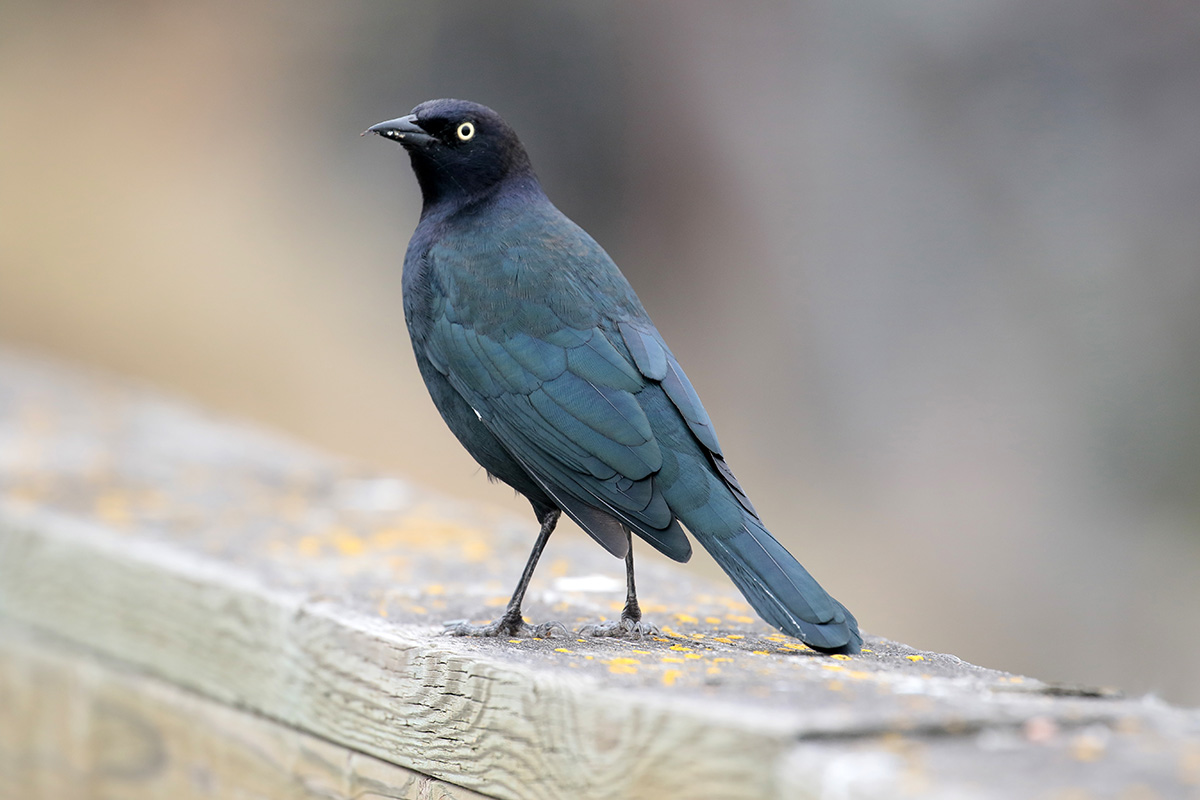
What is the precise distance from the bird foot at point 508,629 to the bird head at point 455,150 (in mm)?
1006

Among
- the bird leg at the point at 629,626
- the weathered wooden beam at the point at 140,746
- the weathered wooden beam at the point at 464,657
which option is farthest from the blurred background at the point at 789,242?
the weathered wooden beam at the point at 140,746

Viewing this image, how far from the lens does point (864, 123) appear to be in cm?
709

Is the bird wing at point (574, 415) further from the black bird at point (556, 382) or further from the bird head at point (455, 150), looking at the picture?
the bird head at point (455, 150)

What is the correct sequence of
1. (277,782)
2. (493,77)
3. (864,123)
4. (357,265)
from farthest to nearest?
1. (357,265)
2. (493,77)
3. (864,123)
4. (277,782)

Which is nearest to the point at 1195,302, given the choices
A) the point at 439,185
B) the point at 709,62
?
the point at 709,62

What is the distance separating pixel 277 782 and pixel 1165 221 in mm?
5714

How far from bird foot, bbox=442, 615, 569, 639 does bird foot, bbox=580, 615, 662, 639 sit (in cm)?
6

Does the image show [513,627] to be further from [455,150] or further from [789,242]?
[789,242]

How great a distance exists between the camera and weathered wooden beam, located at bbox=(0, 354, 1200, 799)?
129 cm

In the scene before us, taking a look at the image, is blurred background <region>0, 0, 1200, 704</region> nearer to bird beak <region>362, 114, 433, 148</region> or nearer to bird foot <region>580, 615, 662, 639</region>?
bird foot <region>580, 615, 662, 639</region>

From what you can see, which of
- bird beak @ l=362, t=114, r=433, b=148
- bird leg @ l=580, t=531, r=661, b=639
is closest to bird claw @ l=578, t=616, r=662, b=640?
bird leg @ l=580, t=531, r=661, b=639

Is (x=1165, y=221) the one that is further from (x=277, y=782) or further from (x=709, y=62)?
(x=277, y=782)

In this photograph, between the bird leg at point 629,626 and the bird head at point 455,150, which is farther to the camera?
the bird head at point 455,150

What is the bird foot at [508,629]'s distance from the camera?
7.27ft
